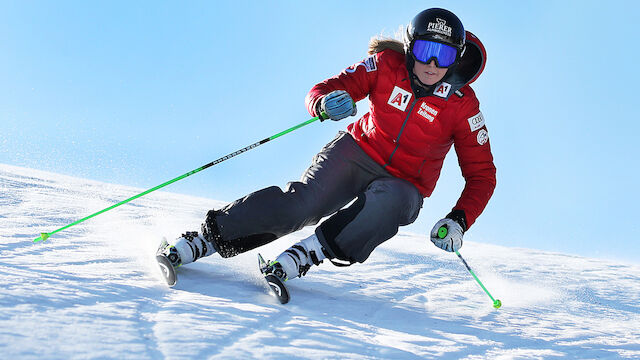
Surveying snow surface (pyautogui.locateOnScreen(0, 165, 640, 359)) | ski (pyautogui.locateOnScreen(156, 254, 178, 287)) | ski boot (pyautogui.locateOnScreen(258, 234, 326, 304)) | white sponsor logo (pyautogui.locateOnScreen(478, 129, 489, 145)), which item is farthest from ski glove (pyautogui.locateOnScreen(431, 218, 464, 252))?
ski (pyautogui.locateOnScreen(156, 254, 178, 287))

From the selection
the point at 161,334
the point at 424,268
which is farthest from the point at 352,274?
the point at 161,334

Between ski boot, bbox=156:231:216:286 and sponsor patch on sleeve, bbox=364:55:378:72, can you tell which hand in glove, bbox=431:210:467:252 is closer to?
sponsor patch on sleeve, bbox=364:55:378:72

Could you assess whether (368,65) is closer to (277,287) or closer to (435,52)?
(435,52)

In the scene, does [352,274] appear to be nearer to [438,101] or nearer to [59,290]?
[438,101]

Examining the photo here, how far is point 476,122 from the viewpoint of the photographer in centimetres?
304

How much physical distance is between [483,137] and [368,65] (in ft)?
2.80

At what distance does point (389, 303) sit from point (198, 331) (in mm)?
1325

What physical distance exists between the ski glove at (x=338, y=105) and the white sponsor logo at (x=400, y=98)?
0.39 m

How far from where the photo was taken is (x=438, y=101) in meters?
2.98

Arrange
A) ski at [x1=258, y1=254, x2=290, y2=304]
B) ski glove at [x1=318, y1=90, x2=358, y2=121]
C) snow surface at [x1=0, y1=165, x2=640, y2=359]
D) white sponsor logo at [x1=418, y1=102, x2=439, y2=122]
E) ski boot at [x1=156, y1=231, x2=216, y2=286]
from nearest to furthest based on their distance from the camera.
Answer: snow surface at [x1=0, y1=165, x2=640, y2=359] → ski at [x1=258, y1=254, x2=290, y2=304] → ski boot at [x1=156, y1=231, x2=216, y2=286] → ski glove at [x1=318, y1=90, x2=358, y2=121] → white sponsor logo at [x1=418, y1=102, x2=439, y2=122]

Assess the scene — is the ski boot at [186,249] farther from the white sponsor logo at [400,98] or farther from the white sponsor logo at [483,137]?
the white sponsor logo at [483,137]

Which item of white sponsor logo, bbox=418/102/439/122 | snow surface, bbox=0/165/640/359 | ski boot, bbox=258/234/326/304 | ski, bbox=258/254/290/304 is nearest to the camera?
snow surface, bbox=0/165/640/359

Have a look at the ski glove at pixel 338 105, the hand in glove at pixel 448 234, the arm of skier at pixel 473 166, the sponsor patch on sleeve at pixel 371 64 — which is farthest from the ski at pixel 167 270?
the sponsor patch on sleeve at pixel 371 64

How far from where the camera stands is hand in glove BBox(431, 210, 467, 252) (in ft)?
9.22
